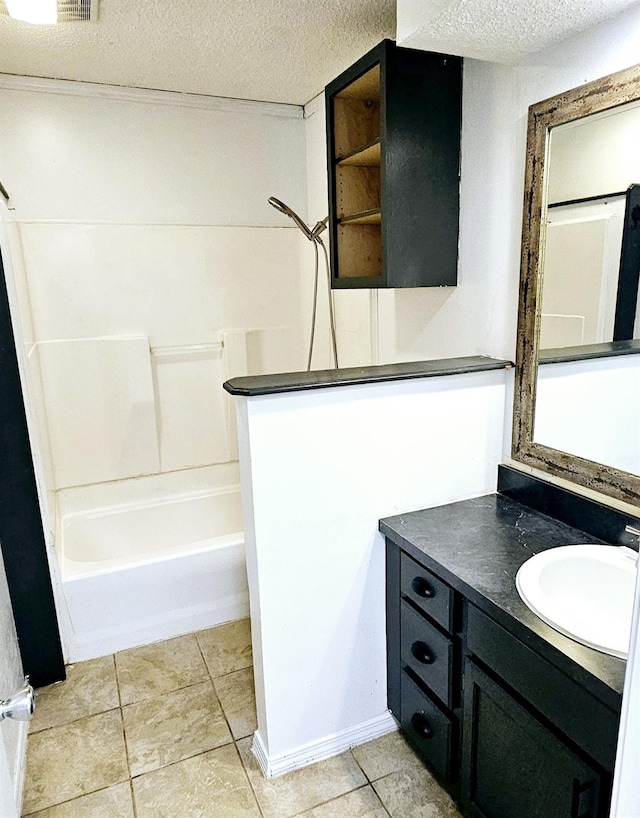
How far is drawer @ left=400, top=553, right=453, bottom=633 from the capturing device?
4.61 ft

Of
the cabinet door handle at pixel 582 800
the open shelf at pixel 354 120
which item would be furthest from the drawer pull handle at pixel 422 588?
the open shelf at pixel 354 120

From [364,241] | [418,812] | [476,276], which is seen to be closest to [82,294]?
[364,241]

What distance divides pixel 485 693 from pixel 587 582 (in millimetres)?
376

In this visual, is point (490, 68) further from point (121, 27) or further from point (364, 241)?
point (121, 27)

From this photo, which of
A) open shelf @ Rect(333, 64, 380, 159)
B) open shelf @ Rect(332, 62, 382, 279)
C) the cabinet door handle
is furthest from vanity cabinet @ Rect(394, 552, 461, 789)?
open shelf @ Rect(333, 64, 380, 159)

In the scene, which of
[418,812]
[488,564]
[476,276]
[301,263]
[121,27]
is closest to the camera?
[488,564]

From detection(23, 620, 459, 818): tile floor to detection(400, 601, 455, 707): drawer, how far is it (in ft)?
1.21

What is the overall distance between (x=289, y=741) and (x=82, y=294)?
A: 7.05 feet

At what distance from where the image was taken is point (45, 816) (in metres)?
1.55

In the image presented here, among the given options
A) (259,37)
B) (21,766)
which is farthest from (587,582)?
(259,37)

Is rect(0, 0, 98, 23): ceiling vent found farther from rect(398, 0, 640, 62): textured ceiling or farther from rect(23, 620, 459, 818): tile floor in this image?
rect(23, 620, 459, 818): tile floor

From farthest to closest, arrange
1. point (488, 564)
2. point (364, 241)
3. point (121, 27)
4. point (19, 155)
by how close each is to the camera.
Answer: point (19, 155) < point (364, 241) < point (121, 27) < point (488, 564)

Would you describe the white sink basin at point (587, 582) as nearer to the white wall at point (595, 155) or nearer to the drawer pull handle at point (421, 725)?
the drawer pull handle at point (421, 725)

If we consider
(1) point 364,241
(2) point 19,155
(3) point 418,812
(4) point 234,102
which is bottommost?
(3) point 418,812
